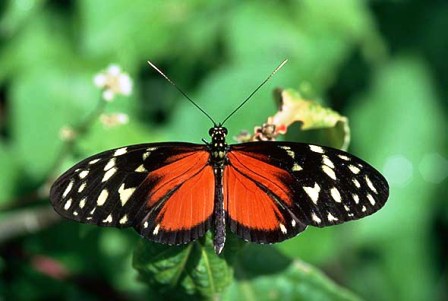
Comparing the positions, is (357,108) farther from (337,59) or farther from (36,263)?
(36,263)

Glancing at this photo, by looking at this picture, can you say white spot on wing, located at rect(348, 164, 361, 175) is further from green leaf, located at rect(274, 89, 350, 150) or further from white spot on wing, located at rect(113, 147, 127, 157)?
white spot on wing, located at rect(113, 147, 127, 157)

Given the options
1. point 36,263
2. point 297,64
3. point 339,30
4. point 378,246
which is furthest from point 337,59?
point 36,263

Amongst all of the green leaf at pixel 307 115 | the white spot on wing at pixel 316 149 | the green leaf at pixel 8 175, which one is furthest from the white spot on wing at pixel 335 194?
the green leaf at pixel 8 175

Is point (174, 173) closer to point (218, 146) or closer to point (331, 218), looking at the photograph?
point (218, 146)

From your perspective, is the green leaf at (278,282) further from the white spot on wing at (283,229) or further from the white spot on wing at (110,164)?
the white spot on wing at (110,164)

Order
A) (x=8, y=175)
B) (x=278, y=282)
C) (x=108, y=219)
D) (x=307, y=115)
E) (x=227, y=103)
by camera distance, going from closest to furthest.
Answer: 1. (x=108, y=219)
2. (x=307, y=115)
3. (x=278, y=282)
4. (x=227, y=103)
5. (x=8, y=175)

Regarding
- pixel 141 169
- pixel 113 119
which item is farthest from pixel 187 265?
pixel 113 119

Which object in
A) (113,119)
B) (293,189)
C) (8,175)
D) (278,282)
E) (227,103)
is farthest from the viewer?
(8,175)
